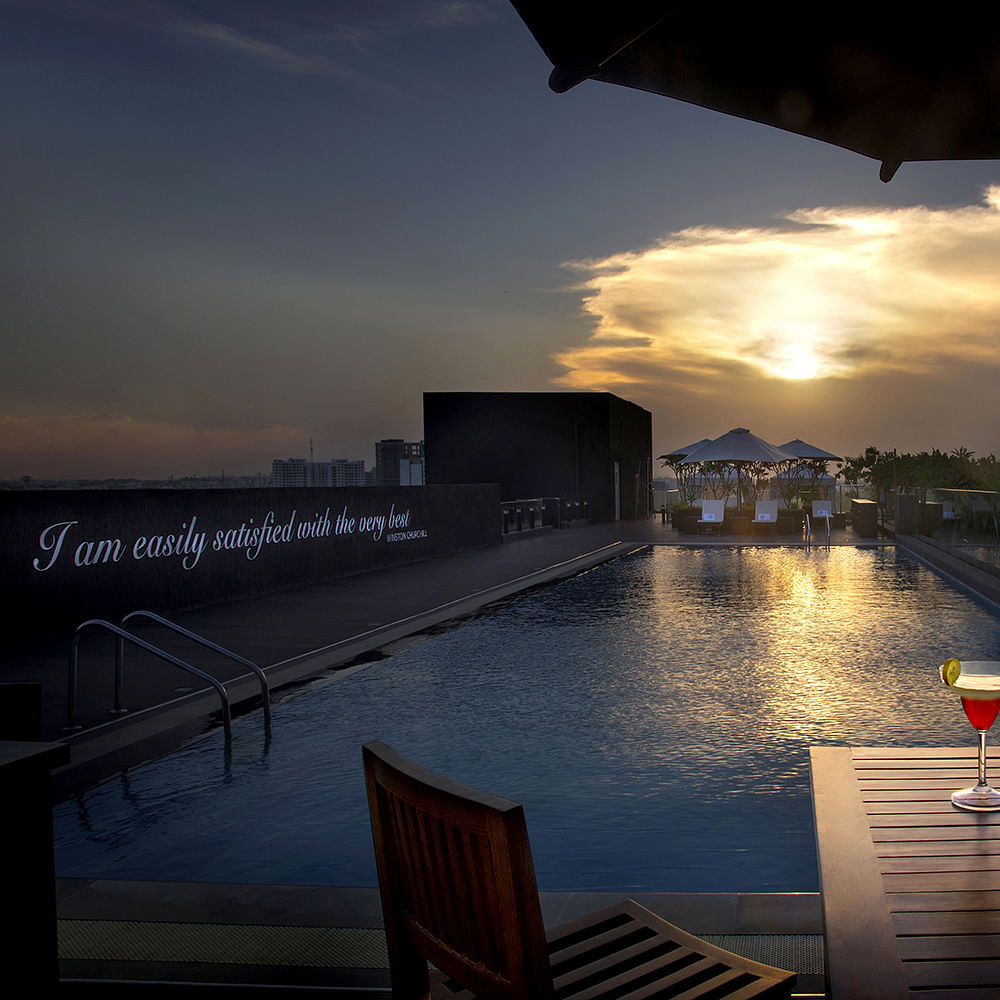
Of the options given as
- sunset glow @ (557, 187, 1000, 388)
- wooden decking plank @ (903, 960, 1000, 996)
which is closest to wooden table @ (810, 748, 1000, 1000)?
wooden decking plank @ (903, 960, 1000, 996)

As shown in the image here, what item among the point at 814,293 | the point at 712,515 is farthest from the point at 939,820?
the point at 712,515

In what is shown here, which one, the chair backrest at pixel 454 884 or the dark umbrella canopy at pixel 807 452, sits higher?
the dark umbrella canopy at pixel 807 452

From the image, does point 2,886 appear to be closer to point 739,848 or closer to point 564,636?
point 739,848

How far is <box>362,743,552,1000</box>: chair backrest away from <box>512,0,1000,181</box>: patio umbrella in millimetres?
1976

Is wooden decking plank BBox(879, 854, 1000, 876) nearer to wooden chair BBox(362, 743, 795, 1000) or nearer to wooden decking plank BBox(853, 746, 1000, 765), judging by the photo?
wooden chair BBox(362, 743, 795, 1000)

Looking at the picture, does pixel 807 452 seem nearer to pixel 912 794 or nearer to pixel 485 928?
pixel 912 794

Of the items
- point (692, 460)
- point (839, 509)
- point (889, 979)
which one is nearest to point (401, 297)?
point (692, 460)

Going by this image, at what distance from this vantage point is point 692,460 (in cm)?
2933

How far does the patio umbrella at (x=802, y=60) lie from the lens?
2.62 meters

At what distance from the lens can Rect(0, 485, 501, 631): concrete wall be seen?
9977 mm

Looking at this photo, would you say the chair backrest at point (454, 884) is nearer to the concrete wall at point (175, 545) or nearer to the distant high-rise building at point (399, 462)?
the concrete wall at point (175, 545)

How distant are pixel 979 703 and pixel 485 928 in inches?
55.8

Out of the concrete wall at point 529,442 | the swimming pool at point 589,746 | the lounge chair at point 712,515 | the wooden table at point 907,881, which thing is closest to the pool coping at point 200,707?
the swimming pool at point 589,746

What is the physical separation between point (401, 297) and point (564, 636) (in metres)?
18.8
